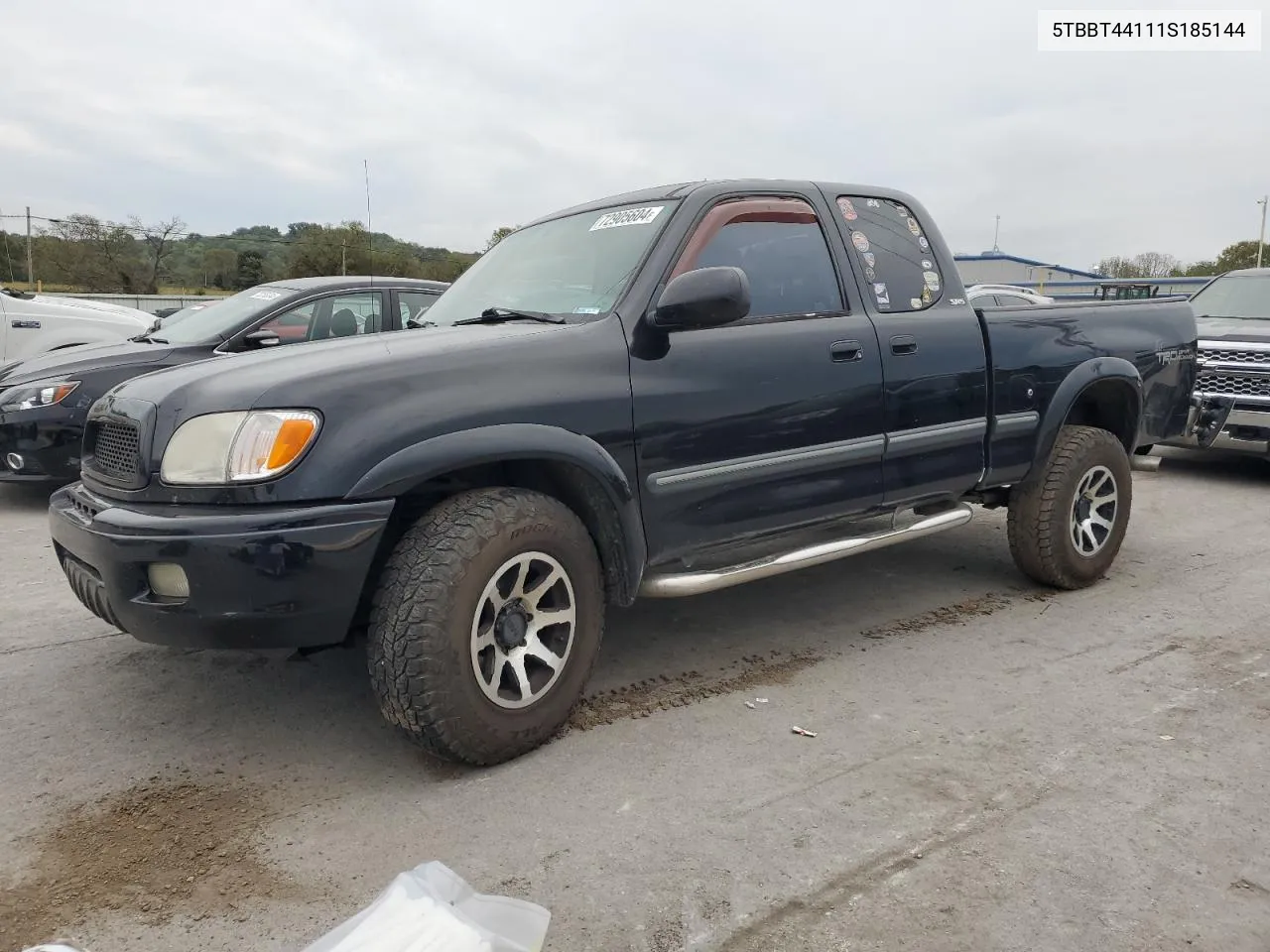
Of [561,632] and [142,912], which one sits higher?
[561,632]

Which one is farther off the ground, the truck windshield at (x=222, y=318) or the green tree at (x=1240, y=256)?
the green tree at (x=1240, y=256)

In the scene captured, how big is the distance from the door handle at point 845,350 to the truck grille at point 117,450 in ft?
7.92

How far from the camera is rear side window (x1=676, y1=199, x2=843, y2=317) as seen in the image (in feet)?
11.7

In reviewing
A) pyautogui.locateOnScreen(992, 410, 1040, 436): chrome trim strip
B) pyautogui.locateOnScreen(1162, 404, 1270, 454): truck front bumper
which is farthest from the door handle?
pyautogui.locateOnScreen(1162, 404, 1270, 454): truck front bumper

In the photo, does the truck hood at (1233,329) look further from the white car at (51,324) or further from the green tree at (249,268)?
the green tree at (249,268)

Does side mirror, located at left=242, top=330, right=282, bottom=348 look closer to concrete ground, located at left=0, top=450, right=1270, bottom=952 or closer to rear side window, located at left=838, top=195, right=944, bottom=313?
concrete ground, located at left=0, top=450, right=1270, bottom=952

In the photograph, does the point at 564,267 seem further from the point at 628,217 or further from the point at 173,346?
the point at 173,346

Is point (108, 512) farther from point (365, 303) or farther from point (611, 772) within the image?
point (365, 303)

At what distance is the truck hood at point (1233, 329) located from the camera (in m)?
7.68

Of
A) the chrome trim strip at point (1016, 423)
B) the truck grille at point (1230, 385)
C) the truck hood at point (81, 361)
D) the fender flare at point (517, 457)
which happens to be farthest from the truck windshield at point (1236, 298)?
the truck hood at point (81, 361)

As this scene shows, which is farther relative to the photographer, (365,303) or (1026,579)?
(365,303)

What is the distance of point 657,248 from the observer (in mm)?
3408

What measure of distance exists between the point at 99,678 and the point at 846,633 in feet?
9.74

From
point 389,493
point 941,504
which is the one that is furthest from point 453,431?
point 941,504
